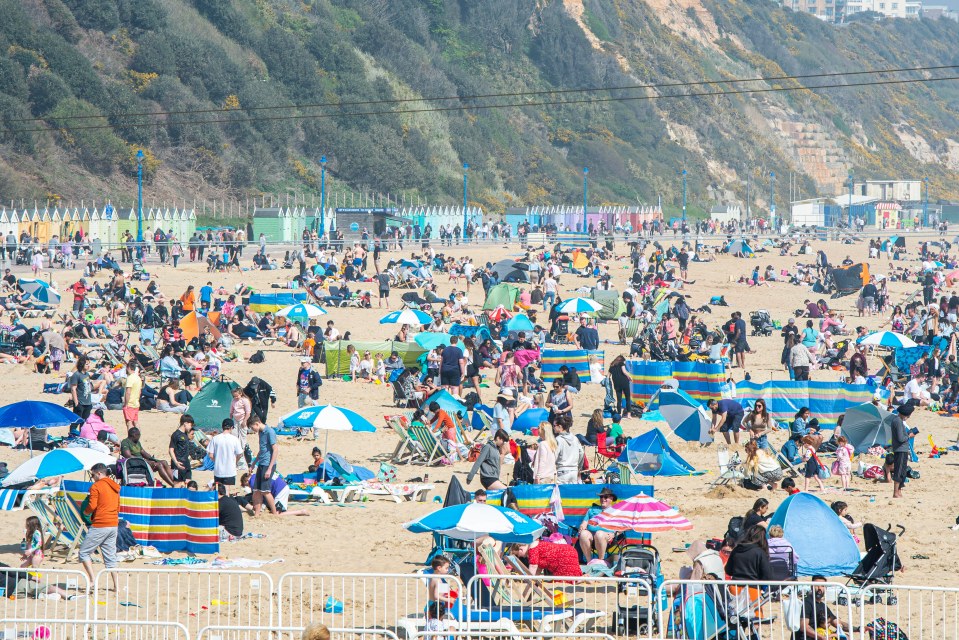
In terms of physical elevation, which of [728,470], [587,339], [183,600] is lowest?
[183,600]

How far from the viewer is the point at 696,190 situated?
9800 cm

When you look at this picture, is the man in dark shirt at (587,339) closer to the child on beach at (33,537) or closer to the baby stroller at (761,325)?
the baby stroller at (761,325)

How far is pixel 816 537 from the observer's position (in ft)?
31.3

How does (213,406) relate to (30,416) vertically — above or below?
below

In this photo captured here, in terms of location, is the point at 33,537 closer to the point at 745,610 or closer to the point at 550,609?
the point at 550,609

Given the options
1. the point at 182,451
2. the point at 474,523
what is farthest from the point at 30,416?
the point at 474,523

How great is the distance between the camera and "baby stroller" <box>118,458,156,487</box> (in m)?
11.3

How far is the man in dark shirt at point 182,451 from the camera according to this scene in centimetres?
1294

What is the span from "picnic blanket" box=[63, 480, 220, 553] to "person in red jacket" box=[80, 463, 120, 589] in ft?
3.35

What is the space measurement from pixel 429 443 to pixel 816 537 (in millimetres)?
5996

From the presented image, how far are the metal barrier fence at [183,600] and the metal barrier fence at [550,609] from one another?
1.35m

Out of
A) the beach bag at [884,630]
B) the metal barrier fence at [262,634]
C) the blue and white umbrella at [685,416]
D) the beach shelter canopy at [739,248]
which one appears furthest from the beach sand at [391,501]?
the beach shelter canopy at [739,248]

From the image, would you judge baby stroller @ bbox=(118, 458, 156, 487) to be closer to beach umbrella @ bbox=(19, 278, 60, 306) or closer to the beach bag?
the beach bag

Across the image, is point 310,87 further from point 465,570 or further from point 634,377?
point 465,570
